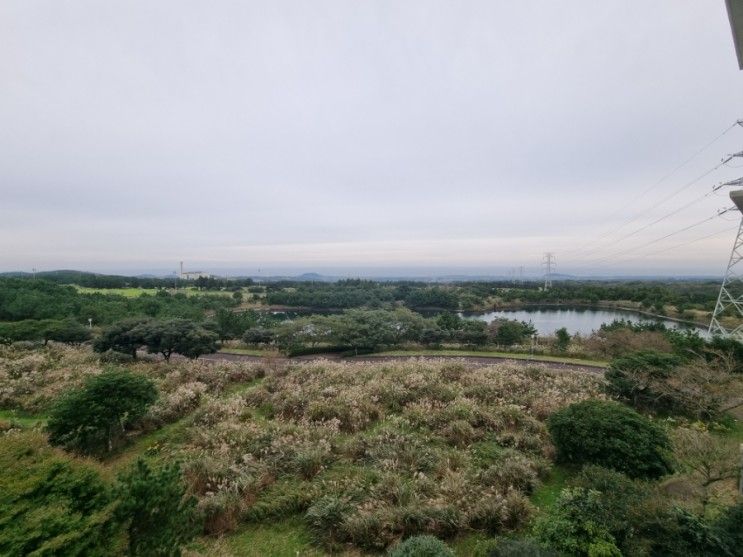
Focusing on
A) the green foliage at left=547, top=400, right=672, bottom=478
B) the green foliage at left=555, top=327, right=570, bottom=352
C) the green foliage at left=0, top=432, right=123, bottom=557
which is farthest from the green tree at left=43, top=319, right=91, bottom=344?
the green foliage at left=555, top=327, right=570, bottom=352

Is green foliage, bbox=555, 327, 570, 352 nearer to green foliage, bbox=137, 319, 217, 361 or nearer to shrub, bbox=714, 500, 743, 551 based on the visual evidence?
shrub, bbox=714, 500, 743, 551

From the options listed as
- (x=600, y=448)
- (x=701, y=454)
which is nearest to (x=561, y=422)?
(x=600, y=448)

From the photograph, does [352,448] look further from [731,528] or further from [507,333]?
[507,333]

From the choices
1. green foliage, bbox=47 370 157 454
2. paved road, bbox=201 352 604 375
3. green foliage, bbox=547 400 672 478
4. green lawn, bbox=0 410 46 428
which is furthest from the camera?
paved road, bbox=201 352 604 375

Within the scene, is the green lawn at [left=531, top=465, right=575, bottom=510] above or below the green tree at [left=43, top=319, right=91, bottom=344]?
below

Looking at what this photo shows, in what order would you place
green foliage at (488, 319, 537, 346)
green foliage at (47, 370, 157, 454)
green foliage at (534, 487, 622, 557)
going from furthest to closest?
green foliage at (488, 319, 537, 346), green foliage at (47, 370, 157, 454), green foliage at (534, 487, 622, 557)

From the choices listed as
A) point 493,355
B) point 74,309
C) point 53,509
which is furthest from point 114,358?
point 74,309
